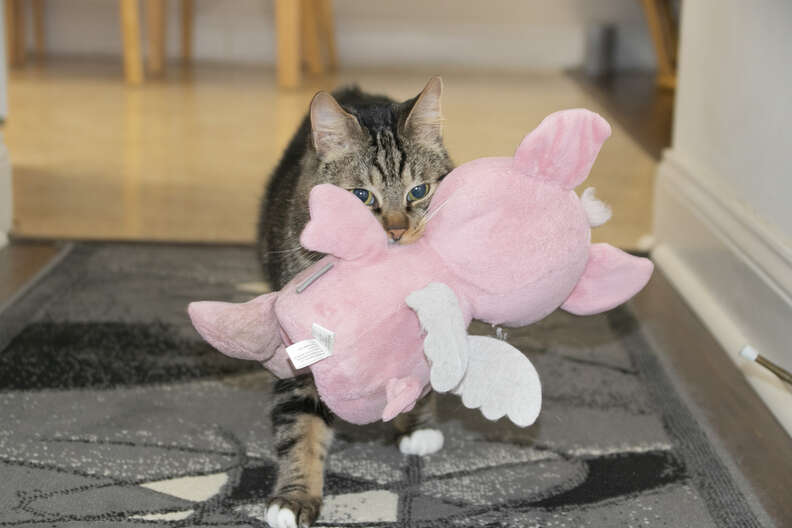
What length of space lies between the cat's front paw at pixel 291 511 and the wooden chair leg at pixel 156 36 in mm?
4030

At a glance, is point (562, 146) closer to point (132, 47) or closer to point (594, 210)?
point (594, 210)

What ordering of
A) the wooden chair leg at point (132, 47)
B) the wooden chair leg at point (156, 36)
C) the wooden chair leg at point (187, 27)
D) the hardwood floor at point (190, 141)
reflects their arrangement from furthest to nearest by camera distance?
the wooden chair leg at point (187, 27) < the wooden chair leg at point (156, 36) < the wooden chair leg at point (132, 47) < the hardwood floor at point (190, 141)

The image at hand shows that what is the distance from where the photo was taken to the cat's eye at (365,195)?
4.15 ft

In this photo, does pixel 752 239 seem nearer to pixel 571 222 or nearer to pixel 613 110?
pixel 571 222

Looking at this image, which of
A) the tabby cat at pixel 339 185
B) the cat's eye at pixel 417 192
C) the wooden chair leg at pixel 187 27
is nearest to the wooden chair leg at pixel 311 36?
the wooden chair leg at pixel 187 27

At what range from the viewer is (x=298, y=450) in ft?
4.14

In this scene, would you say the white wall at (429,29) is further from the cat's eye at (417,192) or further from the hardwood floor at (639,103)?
the cat's eye at (417,192)

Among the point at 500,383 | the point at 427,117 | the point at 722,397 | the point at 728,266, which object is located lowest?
the point at 722,397

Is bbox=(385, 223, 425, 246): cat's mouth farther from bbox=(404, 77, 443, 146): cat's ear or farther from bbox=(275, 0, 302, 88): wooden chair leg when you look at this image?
bbox=(275, 0, 302, 88): wooden chair leg

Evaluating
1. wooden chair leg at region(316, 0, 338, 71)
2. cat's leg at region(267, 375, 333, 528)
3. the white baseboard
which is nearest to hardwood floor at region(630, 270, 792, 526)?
the white baseboard

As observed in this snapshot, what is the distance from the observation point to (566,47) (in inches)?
211

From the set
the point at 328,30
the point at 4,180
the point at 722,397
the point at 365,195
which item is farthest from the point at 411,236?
the point at 328,30

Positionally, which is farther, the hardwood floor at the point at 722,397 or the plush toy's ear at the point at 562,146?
the hardwood floor at the point at 722,397

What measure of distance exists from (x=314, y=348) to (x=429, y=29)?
458cm
